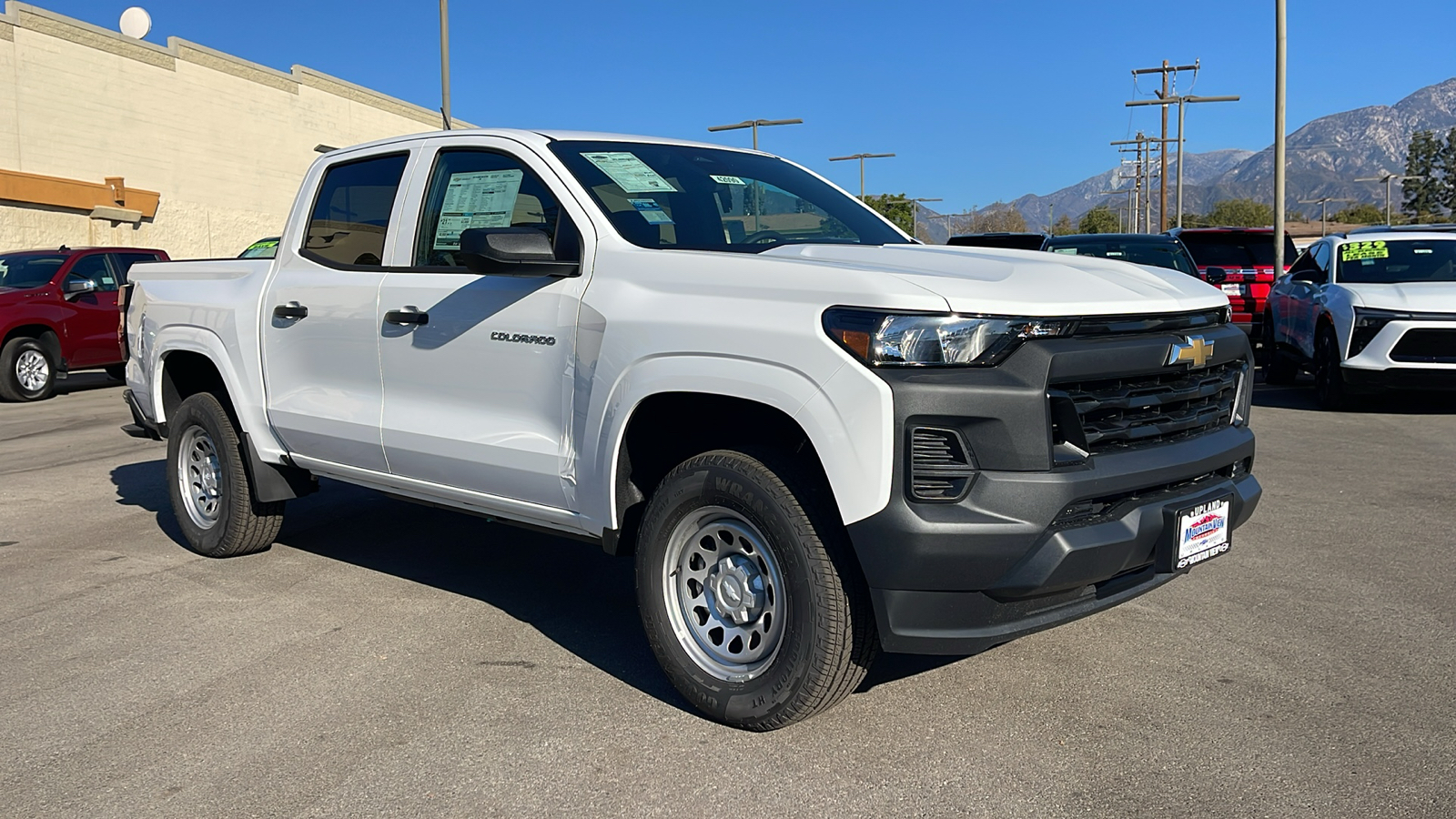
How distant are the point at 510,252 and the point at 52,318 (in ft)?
Answer: 43.4

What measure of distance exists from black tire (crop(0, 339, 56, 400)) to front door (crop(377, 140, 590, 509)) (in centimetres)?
1197

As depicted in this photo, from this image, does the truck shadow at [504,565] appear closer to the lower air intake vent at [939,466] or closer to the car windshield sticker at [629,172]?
the lower air intake vent at [939,466]

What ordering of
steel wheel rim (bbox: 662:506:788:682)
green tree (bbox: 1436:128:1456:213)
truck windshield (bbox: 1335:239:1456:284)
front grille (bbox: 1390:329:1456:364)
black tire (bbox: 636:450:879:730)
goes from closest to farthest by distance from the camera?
black tire (bbox: 636:450:879:730) → steel wheel rim (bbox: 662:506:788:682) → front grille (bbox: 1390:329:1456:364) → truck windshield (bbox: 1335:239:1456:284) → green tree (bbox: 1436:128:1456:213)

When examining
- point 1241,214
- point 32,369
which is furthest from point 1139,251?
point 1241,214

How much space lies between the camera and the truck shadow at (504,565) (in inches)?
176

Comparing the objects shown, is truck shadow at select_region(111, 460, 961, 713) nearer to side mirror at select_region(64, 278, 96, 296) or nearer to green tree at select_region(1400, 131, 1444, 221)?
side mirror at select_region(64, 278, 96, 296)

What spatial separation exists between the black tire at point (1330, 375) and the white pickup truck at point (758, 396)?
24.5ft

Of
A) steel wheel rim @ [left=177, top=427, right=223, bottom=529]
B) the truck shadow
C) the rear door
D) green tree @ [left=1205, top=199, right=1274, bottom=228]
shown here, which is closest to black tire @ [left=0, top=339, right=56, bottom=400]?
the rear door

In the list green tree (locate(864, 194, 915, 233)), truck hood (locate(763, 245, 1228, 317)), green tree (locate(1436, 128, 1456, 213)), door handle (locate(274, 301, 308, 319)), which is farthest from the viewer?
green tree (locate(1436, 128, 1456, 213))

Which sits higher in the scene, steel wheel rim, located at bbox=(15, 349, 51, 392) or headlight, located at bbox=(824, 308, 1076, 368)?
headlight, located at bbox=(824, 308, 1076, 368)

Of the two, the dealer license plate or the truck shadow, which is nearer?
the dealer license plate

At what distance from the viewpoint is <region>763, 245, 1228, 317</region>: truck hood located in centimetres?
338

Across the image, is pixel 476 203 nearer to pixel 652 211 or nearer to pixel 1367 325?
pixel 652 211

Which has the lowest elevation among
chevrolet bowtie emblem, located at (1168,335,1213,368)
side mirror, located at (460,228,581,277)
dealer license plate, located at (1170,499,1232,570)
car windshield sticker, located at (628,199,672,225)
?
dealer license plate, located at (1170,499,1232,570)
